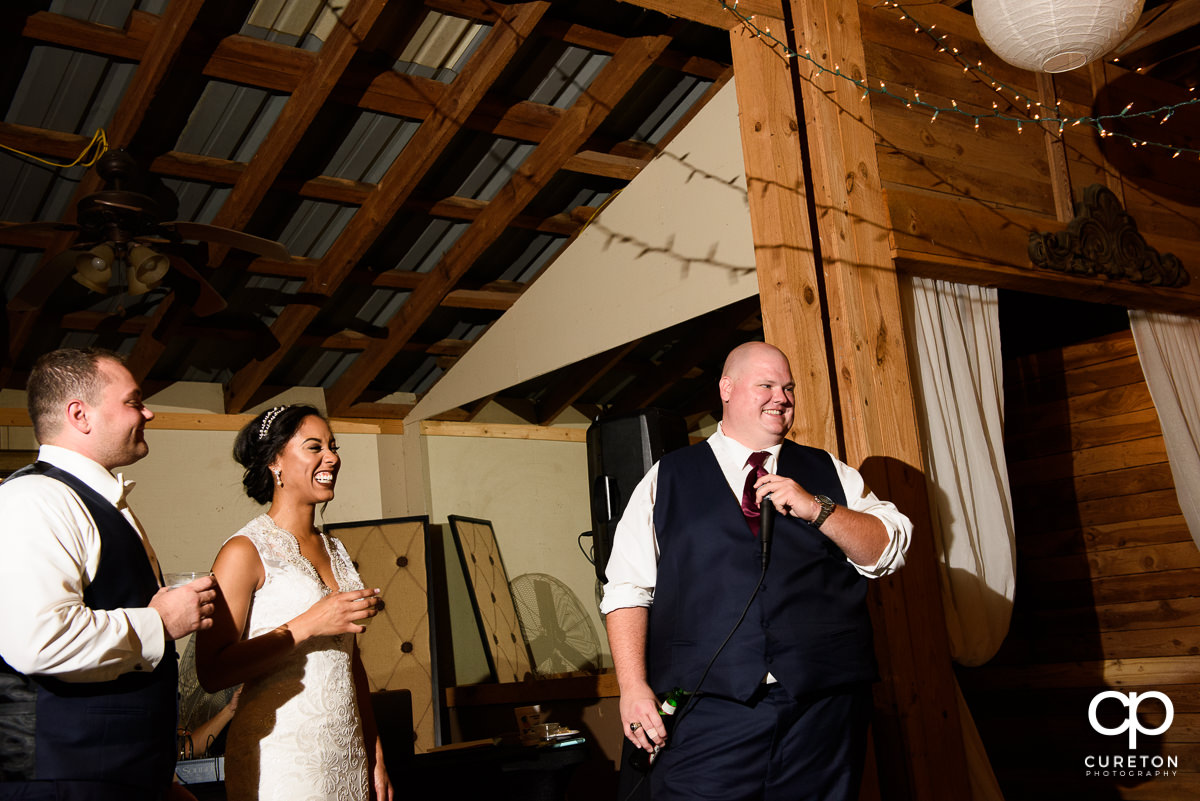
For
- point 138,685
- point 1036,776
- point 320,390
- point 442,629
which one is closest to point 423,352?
point 320,390

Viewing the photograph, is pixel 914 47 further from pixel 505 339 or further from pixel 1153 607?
pixel 1153 607

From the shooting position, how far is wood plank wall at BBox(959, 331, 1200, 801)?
5.32m

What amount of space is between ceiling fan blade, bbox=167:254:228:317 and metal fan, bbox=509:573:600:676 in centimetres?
312

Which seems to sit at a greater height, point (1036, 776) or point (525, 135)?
point (525, 135)

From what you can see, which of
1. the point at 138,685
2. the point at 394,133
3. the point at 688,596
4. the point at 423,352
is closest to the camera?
the point at 138,685

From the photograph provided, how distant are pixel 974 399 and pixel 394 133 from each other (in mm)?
3019

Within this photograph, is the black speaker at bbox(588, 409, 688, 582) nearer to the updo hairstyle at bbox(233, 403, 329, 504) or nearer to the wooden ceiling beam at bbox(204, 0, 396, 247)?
the updo hairstyle at bbox(233, 403, 329, 504)

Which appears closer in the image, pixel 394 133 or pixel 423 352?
pixel 394 133

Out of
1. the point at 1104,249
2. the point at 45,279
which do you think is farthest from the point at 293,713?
the point at 1104,249

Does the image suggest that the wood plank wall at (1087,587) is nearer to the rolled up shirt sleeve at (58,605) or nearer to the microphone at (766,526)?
the microphone at (766,526)

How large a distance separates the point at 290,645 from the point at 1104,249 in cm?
380

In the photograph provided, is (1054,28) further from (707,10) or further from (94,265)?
(94,265)

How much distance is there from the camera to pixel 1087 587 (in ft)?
18.9

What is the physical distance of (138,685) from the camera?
172 centimetres
